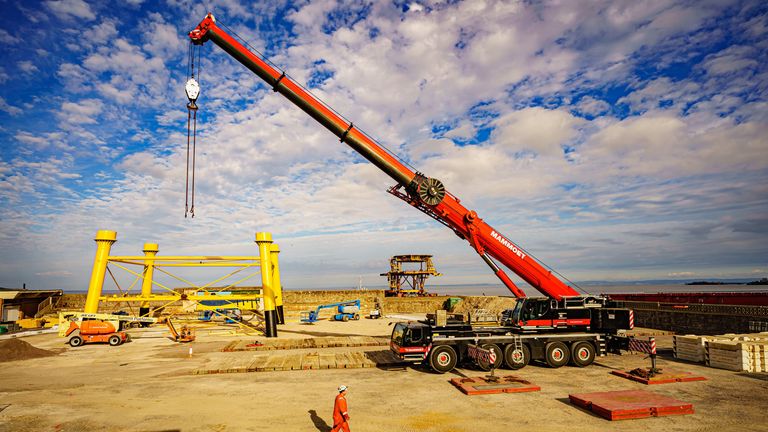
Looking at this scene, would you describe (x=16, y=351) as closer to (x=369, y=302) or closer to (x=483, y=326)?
(x=483, y=326)

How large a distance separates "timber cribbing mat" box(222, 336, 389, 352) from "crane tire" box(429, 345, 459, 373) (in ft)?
23.0

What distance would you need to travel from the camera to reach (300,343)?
72.1 feet

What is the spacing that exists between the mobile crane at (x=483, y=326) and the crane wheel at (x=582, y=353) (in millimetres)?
36

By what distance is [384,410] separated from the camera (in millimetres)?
10773

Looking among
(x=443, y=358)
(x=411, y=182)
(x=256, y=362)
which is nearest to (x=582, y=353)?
(x=443, y=358)

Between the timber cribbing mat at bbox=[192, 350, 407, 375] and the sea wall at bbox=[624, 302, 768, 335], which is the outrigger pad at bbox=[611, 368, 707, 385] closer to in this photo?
the timber cribbing mat at bbox=[192, 350, 407, 375]

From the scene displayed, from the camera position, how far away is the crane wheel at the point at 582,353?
1573cm

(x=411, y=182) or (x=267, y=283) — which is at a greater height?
(x=411, y=182)

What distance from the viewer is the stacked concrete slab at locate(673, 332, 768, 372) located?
14391 millimetres

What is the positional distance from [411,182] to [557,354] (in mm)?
8839

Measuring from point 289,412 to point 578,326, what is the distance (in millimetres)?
11953

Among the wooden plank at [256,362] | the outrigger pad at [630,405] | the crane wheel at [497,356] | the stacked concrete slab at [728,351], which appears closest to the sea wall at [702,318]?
the stacked concrete slab at [728,351]

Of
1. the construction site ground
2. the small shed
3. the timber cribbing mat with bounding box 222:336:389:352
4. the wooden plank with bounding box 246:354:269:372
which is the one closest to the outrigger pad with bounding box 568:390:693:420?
the construction site ground

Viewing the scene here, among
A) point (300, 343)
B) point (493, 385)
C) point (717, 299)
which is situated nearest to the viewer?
point (493, 385)
